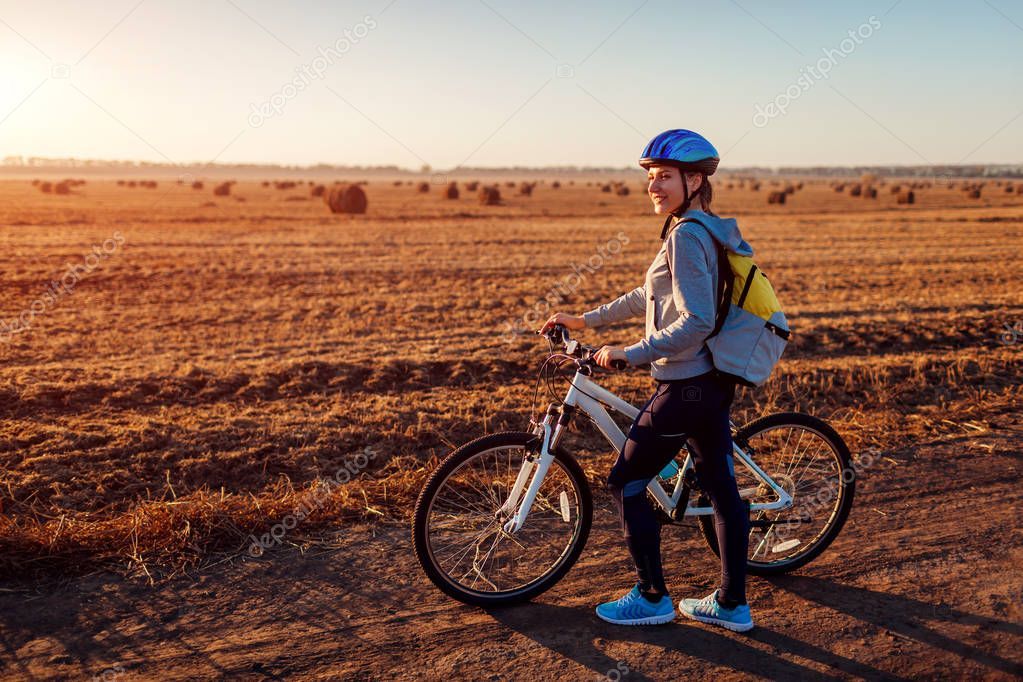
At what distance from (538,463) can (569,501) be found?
434mm

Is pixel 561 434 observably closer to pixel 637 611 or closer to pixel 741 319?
pixel 637 611

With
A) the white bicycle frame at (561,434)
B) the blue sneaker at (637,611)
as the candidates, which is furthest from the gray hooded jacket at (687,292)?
the blue sneaker at (637,611)

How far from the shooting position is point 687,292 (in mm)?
3201

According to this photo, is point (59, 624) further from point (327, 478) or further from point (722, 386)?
point (722, 386)

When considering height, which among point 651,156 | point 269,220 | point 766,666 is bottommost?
point 766,666

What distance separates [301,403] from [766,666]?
5.34 metres

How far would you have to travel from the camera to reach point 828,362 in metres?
8.95

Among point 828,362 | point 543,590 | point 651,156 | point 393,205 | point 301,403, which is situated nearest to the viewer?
point 651,156

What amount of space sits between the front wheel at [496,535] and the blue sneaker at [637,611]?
357mm

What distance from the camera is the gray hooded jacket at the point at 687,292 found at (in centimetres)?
319

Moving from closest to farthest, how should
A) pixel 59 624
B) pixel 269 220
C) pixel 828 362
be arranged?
pixel 59 624 → pixel 828 362 → pixel 269 220

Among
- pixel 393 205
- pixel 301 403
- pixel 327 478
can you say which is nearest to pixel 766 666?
pixel 327 478

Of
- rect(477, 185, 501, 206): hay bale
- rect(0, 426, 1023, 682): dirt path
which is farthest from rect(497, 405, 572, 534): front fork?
rect(477, 185, 501, 206): hay bale

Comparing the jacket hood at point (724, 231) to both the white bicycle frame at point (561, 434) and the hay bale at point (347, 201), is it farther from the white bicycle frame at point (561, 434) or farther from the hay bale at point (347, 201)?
the hay bale at point (347, 201)
